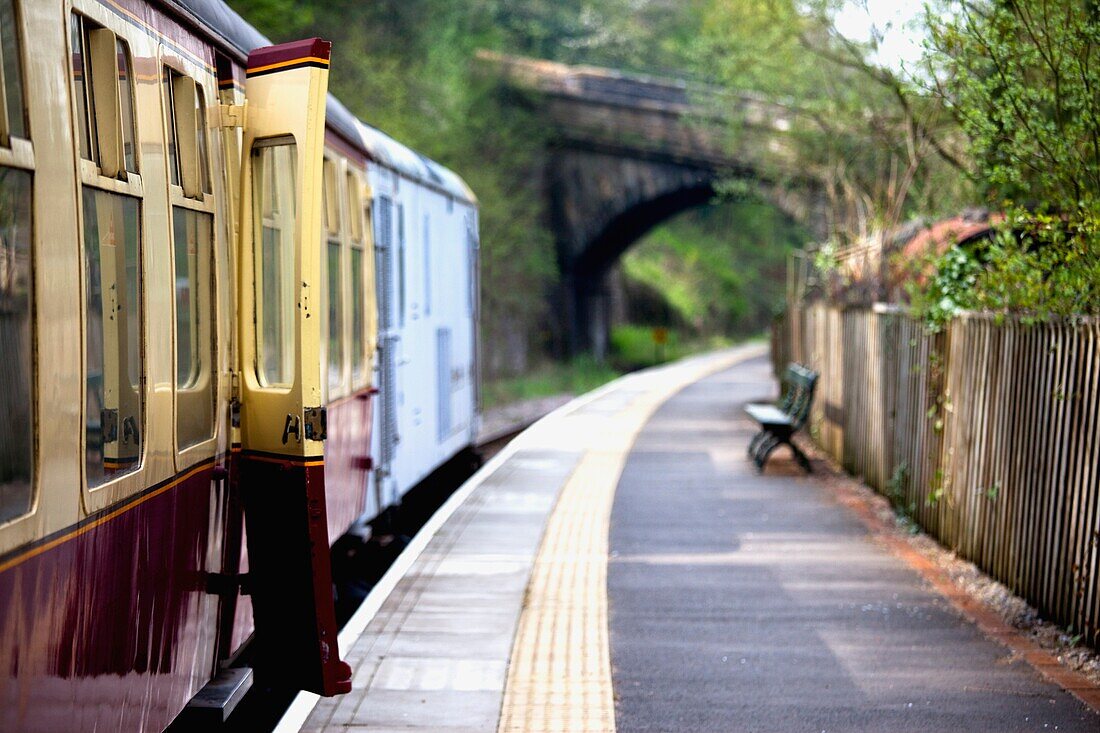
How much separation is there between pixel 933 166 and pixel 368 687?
39.4 feet

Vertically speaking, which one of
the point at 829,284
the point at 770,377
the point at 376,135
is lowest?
the point at 770,377

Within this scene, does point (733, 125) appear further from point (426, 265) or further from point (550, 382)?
point (426, 265)

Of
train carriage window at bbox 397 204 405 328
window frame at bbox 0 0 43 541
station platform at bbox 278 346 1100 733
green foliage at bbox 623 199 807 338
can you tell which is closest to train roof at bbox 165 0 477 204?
train carriage window at bbox 397 204 405 328

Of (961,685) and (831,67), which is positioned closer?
(961,685)

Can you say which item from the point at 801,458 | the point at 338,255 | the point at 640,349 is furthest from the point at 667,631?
the point at 640,349

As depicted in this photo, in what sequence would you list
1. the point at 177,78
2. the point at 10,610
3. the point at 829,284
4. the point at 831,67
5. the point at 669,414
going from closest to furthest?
the point at 10,610, the point at 177,78, the point at 829,284, the point at 831,67, the point at 669,414

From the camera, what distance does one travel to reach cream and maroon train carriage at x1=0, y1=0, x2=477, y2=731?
295 centimetres

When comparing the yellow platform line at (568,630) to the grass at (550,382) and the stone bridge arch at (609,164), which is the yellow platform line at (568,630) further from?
the stone bridge arch at (609,164)

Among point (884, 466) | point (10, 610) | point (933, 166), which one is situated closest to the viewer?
point (10, 610)

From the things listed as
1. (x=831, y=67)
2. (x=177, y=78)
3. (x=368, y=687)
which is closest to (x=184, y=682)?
(x=368, y=687)

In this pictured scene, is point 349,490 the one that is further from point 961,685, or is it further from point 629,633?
point 961,685

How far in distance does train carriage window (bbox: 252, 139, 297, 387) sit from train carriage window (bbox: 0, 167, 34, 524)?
1497 millimetres

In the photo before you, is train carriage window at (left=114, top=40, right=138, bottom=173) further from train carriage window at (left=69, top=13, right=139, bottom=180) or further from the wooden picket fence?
the wooden picket fence

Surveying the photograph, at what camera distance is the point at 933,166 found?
1566 centimetres
